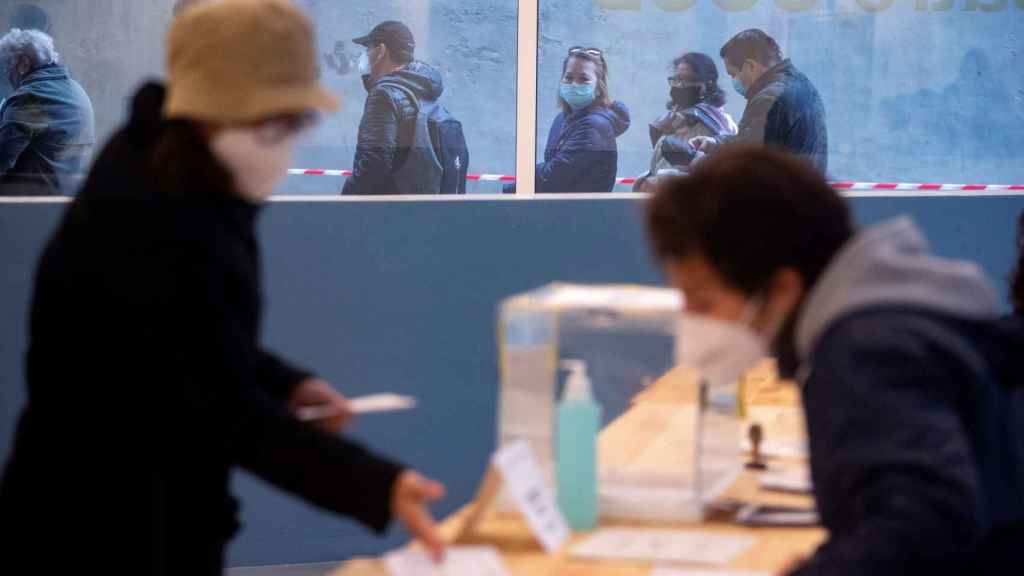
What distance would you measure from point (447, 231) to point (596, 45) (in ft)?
2.60

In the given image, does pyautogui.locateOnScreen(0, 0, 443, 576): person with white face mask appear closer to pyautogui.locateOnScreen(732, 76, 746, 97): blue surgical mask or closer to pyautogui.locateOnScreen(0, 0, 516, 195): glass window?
pyautogui.locateOnScreen(0, 0, 516, 195): glass window

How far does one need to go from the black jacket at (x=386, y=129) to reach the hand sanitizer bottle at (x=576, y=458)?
228cm

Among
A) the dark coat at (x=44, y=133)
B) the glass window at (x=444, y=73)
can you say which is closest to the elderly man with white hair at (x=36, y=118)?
the dark coat at (x=44, y=133)

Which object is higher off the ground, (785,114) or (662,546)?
(785,114)

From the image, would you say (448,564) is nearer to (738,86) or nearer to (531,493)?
(531,493)

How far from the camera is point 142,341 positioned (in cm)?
175

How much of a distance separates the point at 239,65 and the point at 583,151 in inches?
111

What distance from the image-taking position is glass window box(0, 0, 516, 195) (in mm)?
4105

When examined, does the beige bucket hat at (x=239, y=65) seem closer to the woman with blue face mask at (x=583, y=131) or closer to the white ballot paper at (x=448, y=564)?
the white ballot paper at (x=448, y=564)

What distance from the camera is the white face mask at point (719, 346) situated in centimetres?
178

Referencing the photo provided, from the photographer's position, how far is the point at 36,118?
4066mm

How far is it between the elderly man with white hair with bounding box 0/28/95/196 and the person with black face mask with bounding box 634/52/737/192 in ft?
5.96

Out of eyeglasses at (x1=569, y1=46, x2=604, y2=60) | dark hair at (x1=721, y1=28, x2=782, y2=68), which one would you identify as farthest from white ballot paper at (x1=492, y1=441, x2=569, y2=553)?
dark hair at (x1=721, y1=28, x2=782, y2=68)

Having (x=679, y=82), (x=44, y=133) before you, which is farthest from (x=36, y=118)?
(x=679, y=82)
